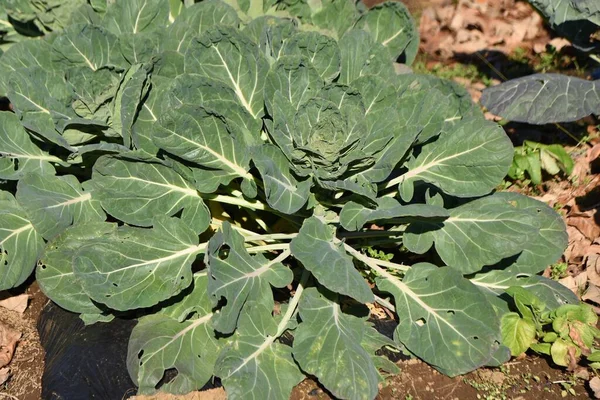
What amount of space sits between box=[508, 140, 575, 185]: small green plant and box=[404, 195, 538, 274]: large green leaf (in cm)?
103

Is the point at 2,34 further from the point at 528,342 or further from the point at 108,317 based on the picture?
the point at 528,342

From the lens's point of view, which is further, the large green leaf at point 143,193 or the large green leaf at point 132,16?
the large green leaf at point 132,16

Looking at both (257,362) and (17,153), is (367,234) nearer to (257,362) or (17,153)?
(257,362)

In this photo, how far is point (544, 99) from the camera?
3996 millimetres

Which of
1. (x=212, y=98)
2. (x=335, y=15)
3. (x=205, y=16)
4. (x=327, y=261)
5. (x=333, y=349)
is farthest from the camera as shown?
(x=335, y=15)

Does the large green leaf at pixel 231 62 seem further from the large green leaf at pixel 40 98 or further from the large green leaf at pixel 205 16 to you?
the large green leaf at pixel 40 98

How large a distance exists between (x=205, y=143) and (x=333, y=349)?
115 cm

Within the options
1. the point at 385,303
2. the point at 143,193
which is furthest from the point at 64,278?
the point at 385,303

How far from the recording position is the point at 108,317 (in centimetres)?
330

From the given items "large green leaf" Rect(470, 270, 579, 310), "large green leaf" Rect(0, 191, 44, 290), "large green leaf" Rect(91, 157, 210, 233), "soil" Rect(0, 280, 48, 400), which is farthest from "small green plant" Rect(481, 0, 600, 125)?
"soil" Rect(0, 280, 48, 400)

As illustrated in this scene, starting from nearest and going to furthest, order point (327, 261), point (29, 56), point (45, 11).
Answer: point (327, 261) → point (29, 56) → point (45, 11)

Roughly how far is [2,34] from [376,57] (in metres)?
3.00

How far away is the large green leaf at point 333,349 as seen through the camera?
110 inches

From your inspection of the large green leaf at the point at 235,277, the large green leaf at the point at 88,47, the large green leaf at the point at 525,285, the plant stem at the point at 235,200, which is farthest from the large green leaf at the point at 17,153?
the large green leaf at the point at 525,285
